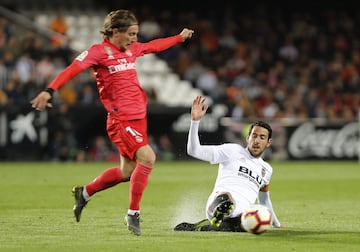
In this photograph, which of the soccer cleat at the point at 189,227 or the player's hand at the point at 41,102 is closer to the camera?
the player's hand at the point at 41,102

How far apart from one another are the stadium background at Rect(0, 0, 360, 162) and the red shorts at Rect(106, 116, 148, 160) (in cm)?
1302

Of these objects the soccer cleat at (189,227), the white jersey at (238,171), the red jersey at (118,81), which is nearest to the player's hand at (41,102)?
the red jersey at (118,81)

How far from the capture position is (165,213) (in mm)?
11102

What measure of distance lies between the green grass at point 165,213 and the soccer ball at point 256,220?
0.11m

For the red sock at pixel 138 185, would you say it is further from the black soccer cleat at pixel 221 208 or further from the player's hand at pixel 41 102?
the player's hand at pixel 41 102

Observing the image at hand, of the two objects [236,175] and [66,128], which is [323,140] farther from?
[236,175]

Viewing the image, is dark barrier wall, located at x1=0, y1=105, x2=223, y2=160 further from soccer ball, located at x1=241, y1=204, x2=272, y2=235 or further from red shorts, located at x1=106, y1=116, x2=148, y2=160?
soccer ball, located at x1=241, y1=204, x2=272, y2=235

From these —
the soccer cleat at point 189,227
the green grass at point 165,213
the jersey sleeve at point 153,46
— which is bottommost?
the green grass at point 165,213

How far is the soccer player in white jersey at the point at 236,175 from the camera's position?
895cm

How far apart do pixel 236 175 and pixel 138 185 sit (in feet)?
3.53

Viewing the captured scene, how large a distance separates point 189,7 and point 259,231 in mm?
22844

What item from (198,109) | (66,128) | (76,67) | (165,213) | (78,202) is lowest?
(165,213)

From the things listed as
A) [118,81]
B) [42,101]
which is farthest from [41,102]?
[118,81]

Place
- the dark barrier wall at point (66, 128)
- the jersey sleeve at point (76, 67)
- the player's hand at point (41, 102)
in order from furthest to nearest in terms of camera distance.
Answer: the dark barrier wall at point (66, 128) < the jersey sleeve at point (76, 67) < the player's hand at point (41, 102)
